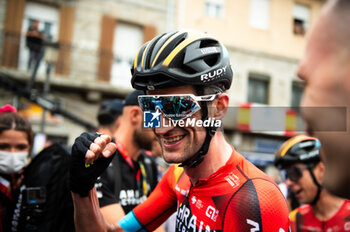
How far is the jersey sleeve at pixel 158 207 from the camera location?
7.06ft

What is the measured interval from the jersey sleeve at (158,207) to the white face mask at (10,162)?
1.40 m

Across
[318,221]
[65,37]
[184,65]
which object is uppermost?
[65,37]

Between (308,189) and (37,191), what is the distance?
2674 millimetres

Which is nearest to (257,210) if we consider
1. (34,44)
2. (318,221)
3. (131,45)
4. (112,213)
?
(112,213)

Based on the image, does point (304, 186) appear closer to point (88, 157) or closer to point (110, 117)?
point (88, 157)

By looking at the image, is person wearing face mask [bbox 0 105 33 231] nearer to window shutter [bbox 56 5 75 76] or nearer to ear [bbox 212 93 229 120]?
ear [bbox 212 93 229 120]

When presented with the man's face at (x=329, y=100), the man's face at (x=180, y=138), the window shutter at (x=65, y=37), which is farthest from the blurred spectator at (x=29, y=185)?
the window shutter at (x=65, y=37)

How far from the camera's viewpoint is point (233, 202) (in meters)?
1.55

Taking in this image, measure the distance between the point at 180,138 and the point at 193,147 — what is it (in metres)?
0.09

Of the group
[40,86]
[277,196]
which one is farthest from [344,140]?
[40,86]

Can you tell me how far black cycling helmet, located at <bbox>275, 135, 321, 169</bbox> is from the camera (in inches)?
130

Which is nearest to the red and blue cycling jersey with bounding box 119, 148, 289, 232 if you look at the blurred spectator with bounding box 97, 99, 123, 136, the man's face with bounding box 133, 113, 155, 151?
the man's face with bounding box 133, 113, 155, 151

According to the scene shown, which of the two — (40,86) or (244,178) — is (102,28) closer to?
(40,86)

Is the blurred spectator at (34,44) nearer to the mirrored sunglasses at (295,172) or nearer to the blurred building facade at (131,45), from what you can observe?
the blurred building facade at (131,45)
